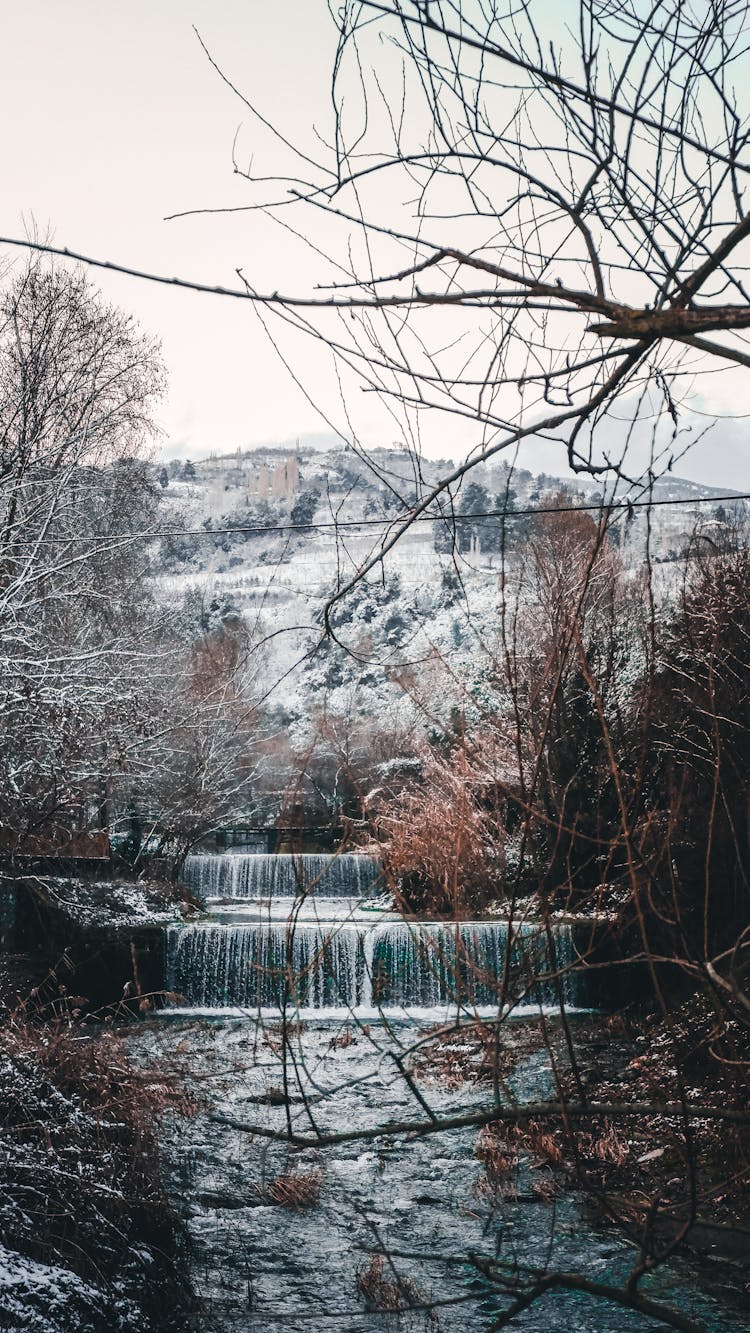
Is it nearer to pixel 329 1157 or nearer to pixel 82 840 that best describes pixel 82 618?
pixel 82 840

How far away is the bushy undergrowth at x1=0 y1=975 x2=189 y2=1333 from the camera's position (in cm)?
476

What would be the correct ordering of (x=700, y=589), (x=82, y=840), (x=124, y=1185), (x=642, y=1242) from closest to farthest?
1. (x=642, y=1242)
2. (x=124, y=1185)
3. (x=700, y=589)
4. (x=82, y=840)

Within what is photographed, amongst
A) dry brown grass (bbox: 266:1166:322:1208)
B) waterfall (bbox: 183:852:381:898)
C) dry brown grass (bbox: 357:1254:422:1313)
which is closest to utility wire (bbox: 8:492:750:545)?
dry brown grass (bbox: 357:1254:422:1313)

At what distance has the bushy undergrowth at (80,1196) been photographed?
4762 millimetres

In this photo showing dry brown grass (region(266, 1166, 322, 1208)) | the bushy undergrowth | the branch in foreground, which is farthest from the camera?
dry brown grass (region(266, 1166, 322, 1208))

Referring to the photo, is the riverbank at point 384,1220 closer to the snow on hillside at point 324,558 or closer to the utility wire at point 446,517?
the utility wire at point 446,517

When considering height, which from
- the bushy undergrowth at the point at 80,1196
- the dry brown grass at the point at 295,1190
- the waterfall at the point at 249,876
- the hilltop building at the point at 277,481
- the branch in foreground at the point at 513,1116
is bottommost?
the waterfall at the point at 249,876

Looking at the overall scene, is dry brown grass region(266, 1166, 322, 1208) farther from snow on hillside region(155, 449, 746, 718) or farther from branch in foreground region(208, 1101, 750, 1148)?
snow on hillside region(155, 449, 746, 718)

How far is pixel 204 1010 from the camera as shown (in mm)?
11977

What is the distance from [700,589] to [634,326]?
363 inches

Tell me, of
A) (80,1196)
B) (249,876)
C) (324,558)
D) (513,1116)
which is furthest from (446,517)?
(324,558)

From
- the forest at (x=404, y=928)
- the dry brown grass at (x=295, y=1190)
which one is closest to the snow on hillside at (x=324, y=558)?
the forest at (x=404, y=928)

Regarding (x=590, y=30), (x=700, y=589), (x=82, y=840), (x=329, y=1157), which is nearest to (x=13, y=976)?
(x=329, y=1157)

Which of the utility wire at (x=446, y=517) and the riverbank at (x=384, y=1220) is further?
the riverbank at (x=384, y=1220)
